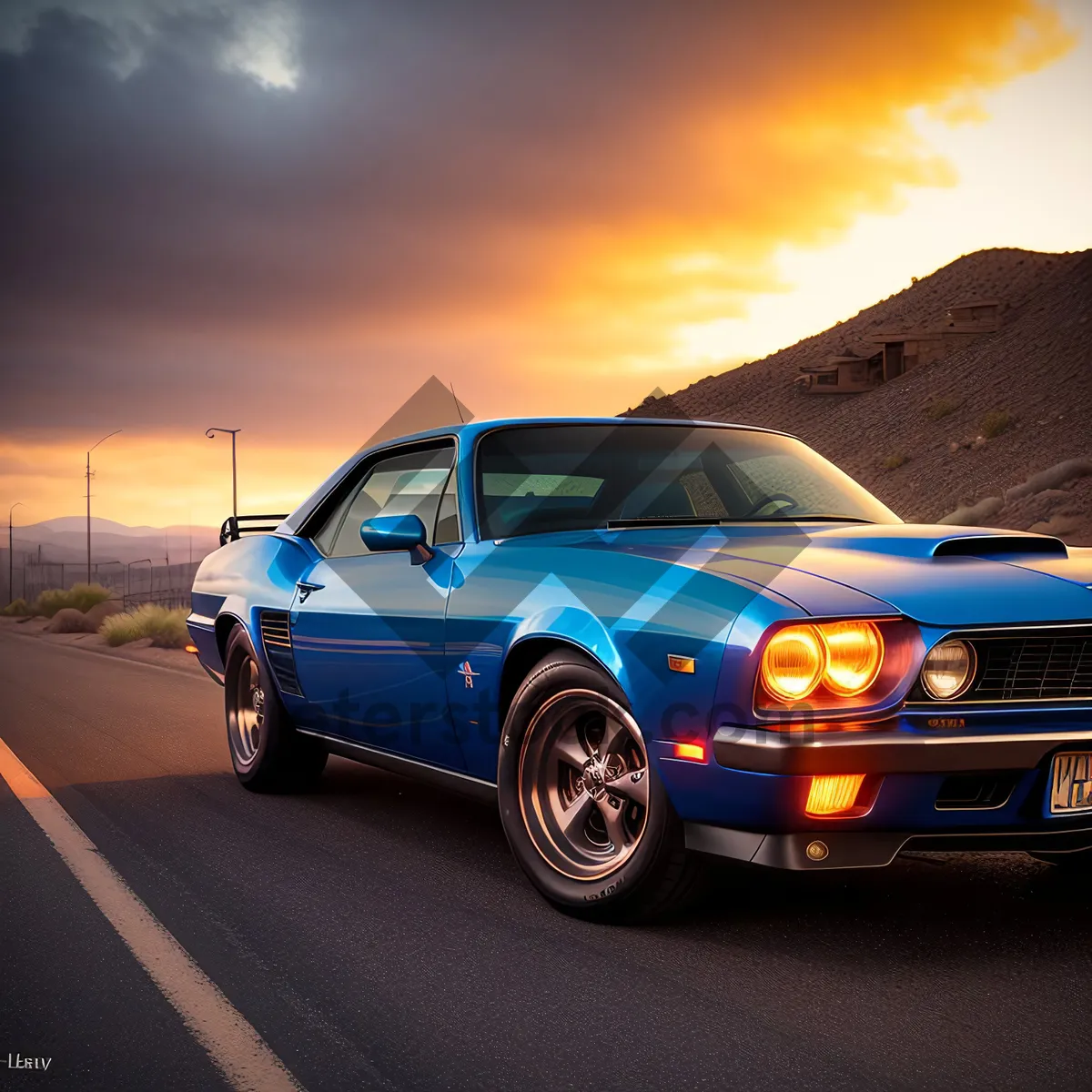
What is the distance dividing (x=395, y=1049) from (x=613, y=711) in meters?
1.23

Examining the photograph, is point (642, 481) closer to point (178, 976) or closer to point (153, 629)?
point (178, 976)

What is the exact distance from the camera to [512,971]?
3.43m

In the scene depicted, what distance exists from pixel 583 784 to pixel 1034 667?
1.37 metres

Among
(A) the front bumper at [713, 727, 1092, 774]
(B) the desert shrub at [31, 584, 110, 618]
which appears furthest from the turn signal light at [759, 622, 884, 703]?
(B) the desert shrub at [31, 584, 110, 618]

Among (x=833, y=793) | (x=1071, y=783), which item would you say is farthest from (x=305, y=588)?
(x=1071, y=783)

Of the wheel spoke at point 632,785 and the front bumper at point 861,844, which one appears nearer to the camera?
the front bumper at point 861,844

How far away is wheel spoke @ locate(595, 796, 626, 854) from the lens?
3.80m

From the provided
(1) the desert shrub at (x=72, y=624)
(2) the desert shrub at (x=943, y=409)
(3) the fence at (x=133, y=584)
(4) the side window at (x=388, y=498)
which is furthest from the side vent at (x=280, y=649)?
(2) the desert shrub at (x=943, y=409)

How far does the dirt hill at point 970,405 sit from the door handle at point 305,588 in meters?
19.0

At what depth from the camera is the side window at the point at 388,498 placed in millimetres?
5512

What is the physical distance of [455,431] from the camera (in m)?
5.11

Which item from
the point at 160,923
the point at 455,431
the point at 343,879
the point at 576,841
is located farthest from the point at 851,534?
the point at 160,923

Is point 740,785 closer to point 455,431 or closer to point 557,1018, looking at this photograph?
point 557,1018

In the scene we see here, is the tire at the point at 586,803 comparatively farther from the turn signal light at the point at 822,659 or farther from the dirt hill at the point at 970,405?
the dirt hill at the point at 970,405
